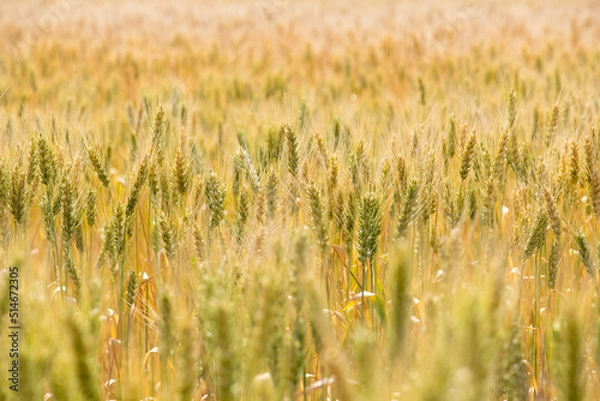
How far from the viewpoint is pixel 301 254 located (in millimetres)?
1112

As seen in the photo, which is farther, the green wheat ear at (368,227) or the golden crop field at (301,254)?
the green wheat ear at (368,227)

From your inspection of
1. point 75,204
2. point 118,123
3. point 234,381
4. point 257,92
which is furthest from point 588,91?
point 234,381

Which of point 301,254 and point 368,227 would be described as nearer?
point 301,254

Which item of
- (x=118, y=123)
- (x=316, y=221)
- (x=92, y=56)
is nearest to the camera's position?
(x=316, y=221)

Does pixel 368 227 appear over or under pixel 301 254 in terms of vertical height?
under

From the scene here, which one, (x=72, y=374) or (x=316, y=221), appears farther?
(x=316, y=221)

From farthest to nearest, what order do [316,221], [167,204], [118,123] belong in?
[118,123]
[167,204]
[316,221]

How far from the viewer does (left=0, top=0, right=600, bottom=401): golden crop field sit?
3.29ft

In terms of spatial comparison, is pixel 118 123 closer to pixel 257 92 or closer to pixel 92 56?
pixel 257 92

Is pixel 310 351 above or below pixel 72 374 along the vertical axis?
below

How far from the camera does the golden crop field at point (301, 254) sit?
1004 mm

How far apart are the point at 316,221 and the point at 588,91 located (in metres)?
2.50

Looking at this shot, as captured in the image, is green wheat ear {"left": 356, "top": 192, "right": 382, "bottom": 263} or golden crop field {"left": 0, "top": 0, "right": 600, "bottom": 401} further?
green wheat ear {"left": 356, "top": 192, "right": 382, "bottom": 263}

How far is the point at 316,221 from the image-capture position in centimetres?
171
